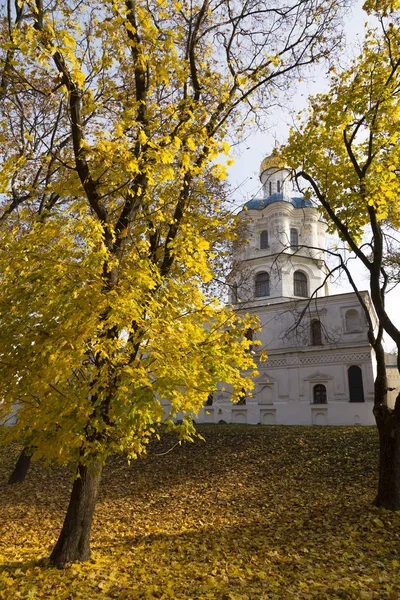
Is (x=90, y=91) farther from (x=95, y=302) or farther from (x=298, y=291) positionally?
(x=298, y=291)

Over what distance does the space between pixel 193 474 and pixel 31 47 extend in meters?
11.5

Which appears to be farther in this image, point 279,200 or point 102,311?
point 279,200

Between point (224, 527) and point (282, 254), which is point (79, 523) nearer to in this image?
point (224, 527)

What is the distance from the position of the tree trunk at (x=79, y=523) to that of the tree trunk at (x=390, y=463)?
Result: 539 cm

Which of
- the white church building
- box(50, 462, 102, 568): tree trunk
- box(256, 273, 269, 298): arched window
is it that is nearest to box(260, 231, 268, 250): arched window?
the white church building

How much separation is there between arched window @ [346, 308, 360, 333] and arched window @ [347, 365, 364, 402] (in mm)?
2216

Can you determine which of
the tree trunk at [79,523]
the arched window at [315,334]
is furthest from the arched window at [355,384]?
the tree trunk at [79,523]

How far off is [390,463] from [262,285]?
21.4m

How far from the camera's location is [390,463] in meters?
7.59

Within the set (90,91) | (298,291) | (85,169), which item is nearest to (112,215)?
(85,169)

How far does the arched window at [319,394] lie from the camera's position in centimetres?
2323

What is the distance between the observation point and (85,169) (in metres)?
5.47

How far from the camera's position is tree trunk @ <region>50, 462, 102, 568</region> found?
17.7ft

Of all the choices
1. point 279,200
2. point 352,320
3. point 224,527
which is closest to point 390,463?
point 224,527
